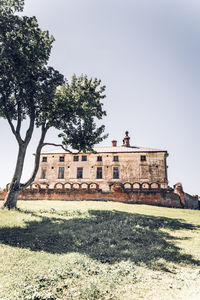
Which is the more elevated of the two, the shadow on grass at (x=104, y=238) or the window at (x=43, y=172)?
the window at (x=43, y=172)

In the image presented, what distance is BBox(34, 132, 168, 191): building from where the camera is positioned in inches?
1217

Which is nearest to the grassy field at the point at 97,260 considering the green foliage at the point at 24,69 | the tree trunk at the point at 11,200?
the tree trunk at the point at 11,200

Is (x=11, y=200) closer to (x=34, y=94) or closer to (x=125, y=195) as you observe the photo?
(x=34, y=94)

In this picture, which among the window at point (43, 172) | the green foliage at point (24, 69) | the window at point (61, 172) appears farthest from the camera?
the window at point (43, 172)

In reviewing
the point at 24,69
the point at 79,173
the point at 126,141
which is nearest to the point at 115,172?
the point at 79,173

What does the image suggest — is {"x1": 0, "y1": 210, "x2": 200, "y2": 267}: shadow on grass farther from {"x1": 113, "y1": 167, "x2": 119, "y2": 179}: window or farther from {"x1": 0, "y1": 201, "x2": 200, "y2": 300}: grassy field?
{"x1": 113, "y1": 167, "x2": 119, "y2": 179}: window

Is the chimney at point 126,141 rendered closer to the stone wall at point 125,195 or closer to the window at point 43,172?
the window at point 43,172

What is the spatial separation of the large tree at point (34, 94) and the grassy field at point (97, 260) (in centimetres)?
634

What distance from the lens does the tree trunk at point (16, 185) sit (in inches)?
508

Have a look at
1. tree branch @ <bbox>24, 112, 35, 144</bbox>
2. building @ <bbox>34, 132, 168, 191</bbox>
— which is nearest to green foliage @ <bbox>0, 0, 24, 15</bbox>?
tree branch @ <bbox>24, 112, 35, 144</bbox>

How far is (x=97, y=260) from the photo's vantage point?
5949 millimetres

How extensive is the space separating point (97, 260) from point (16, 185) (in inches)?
378

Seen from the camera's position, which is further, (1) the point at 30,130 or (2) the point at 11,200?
(1) the point at 30,130

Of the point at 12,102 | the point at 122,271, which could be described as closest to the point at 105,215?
the point at 122,271
